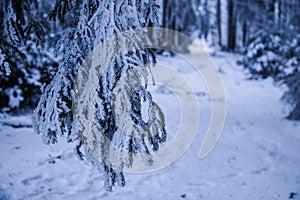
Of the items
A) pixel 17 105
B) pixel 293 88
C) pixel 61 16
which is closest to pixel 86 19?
pixel 61 16

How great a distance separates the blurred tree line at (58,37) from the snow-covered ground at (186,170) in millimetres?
939

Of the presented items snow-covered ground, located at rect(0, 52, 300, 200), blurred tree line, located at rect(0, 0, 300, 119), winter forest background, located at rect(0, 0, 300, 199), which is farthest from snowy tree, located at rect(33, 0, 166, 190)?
snow-covered ground, located at rect(0, 52, 300, 200)

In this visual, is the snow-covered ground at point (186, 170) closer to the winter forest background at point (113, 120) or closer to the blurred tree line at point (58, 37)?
the winter forest background at point (113, 120)

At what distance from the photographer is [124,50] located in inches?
105

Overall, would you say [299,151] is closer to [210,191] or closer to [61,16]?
[210,191]

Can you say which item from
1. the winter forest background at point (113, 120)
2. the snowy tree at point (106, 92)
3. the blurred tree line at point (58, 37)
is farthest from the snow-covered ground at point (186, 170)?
the snowy tree at point (106, 92)

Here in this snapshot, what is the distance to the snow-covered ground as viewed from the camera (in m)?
5.05

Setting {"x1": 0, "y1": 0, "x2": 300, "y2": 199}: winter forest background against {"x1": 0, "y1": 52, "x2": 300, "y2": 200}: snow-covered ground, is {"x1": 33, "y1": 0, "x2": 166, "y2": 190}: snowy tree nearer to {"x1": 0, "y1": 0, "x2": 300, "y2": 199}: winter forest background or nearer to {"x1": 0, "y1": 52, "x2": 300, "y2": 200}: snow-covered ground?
{"x1": 0, "y1": 0, "x2": 300, "y2": 199}: winter forest background

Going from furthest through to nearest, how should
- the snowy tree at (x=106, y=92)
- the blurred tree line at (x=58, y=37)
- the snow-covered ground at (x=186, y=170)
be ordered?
the snow-covered ground at (x=186, y=170), the blurred tree line at (x=58, y=37), the snowy tree at (x=106, y=92)

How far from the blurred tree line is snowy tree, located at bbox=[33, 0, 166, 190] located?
0.95 ft

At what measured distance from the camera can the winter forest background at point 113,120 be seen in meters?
2.75

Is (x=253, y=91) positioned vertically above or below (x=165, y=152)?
above

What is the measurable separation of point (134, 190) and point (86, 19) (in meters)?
3.31

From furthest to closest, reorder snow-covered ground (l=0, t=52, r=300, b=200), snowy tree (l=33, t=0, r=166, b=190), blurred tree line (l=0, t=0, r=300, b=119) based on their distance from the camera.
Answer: snow-covered ground (l=0, t=52, r=300, b=200), blurred tree line (l=0, t=0, r=300, b=119), snowy tree (l=33, t=0, r=166, b=190)
